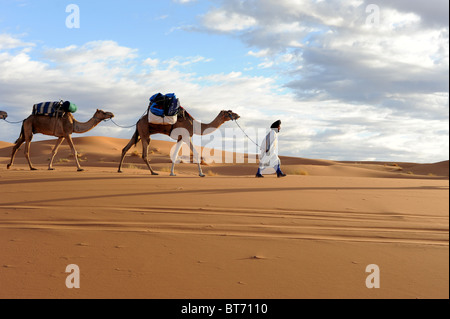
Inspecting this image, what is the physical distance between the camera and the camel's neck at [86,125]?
50.9 feet

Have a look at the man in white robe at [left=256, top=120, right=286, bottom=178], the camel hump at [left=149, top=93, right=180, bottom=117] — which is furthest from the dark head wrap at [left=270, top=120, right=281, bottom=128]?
the camel hump at [left=149, top=93, right=180, bottom=117]

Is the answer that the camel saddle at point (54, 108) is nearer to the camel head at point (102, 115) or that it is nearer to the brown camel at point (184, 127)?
the camel head at point (102, 115)

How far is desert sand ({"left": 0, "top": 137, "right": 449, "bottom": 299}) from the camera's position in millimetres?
4387

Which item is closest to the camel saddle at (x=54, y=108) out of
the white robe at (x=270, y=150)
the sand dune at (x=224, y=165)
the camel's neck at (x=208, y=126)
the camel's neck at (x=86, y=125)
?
the camel's neck at (x=86, y=125)

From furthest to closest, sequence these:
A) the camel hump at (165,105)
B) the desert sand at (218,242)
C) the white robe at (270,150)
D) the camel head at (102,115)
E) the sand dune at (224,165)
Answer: the sand dune at (224,165), the camel head at (102,115), the white robe at (270,150), the camel hump at (165,105), the desert sand at (218,242)

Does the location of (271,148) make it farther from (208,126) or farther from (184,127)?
(184,127)

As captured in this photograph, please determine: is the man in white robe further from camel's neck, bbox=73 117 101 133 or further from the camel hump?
camel's neck, bbox=73 117 101 133

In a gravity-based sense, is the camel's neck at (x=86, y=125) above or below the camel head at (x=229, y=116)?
below

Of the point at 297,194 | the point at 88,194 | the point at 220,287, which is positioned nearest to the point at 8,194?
the point at 88,194

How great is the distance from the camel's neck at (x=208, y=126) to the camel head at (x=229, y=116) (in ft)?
0.34

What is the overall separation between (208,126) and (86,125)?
4.47 meters

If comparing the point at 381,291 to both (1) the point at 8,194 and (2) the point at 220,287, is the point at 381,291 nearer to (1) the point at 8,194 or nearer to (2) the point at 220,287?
(2) the point at 220,287

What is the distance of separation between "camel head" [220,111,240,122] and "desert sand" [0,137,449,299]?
13.1 feet

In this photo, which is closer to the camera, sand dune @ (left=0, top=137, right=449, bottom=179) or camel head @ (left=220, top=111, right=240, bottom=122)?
camel head @ (left=220, top=111, right=240, bottom=122)
